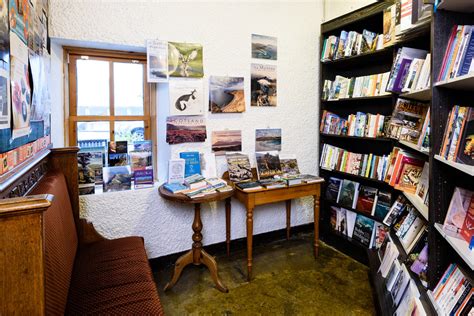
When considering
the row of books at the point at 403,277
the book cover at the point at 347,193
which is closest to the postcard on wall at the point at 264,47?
the book cover at the point at 347,193

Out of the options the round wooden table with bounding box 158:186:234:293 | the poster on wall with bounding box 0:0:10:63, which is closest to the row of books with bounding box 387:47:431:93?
the round wooden table with bounding box 158:186:234:293

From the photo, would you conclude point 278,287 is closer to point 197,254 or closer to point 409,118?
point 197,254

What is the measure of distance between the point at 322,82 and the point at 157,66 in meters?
1.69

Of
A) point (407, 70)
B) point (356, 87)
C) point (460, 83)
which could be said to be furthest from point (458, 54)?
point (356, 87)

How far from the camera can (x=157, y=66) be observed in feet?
7.72

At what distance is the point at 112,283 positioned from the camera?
1430mm

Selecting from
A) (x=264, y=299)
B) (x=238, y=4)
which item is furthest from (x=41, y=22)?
(x=264, y=299)

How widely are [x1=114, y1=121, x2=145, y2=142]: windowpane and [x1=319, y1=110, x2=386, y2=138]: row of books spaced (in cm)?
181

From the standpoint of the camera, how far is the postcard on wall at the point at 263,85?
279 centimetres

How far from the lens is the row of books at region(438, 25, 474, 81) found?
49.1 inches

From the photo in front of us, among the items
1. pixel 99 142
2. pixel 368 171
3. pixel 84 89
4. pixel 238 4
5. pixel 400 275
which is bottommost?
pixel 400 275

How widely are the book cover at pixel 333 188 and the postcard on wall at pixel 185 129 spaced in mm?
1404

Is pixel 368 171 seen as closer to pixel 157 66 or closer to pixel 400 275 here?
pixel 400 275

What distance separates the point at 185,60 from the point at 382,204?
208 centimetres
